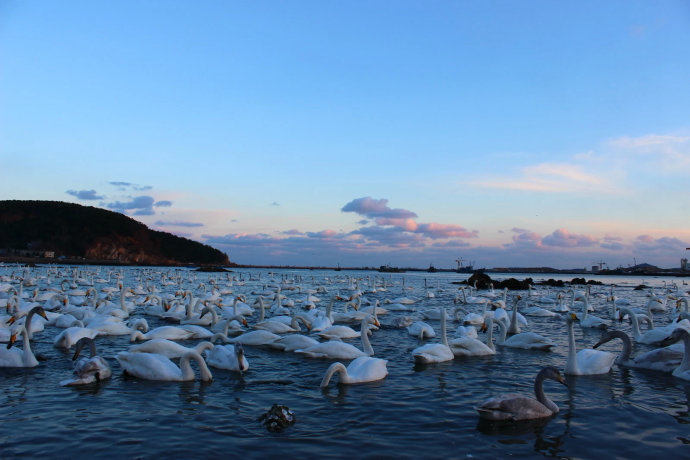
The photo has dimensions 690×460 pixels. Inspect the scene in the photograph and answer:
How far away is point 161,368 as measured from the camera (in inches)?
366

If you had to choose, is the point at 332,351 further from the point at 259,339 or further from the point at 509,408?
the point at 509,408

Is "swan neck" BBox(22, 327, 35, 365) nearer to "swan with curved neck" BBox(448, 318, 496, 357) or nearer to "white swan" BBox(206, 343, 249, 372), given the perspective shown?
"white swan" BBox(206, 343, 249, 372)

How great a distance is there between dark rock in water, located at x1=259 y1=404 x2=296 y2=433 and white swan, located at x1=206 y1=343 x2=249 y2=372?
2.73 meters

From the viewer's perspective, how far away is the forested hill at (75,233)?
402 ft

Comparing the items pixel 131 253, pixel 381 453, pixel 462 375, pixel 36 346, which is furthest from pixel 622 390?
pixel 131 253

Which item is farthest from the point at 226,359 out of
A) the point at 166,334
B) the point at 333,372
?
the point at 166,334

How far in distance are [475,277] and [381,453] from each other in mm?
48667

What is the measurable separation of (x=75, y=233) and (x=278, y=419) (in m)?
138

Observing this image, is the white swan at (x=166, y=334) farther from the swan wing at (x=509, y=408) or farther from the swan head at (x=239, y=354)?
the swan wing at (x=509, y=408)

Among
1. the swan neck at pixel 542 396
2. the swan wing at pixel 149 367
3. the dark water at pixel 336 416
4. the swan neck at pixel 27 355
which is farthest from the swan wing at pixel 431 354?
the swan neck at pixel 27 355

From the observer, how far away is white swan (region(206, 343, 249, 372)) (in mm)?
9961

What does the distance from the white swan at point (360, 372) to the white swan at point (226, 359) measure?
1.82m

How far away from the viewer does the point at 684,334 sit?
33.1 feet

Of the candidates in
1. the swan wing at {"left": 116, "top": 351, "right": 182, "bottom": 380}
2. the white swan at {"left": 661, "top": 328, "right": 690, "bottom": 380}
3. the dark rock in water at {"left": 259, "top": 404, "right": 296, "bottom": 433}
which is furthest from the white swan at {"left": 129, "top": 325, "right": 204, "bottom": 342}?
the white swan at {"left": 661, "top": 328, "right": 690, "bottom": 380}
